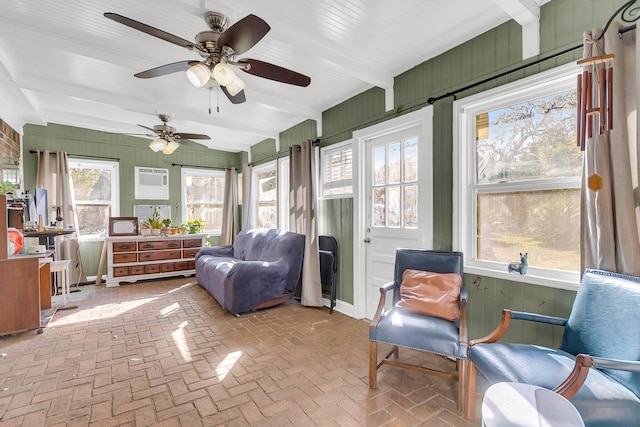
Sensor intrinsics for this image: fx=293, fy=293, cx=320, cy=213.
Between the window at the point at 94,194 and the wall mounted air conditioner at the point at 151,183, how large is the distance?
33 cm

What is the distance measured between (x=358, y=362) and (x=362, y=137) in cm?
234

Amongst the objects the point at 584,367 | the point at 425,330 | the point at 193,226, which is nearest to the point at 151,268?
the point at 193,226

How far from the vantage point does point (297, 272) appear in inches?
153

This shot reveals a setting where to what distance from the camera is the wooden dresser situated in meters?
4.92

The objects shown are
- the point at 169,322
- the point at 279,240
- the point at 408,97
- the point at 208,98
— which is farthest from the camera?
the point at 279,240

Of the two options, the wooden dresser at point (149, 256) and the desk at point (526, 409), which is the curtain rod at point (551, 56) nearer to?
the desk at point (526, 409)

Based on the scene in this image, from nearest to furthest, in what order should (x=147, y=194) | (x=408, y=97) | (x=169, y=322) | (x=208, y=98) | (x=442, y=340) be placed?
(x=442, y=340) < (x=408, y=97) < (x=169, y=322) < (x=208, y=98) < (x=147, y=194)

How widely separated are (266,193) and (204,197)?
5.51 ft

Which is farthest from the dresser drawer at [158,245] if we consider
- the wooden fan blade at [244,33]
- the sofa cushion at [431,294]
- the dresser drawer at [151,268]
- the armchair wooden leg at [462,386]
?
the armchair wooden leg at [462,386]

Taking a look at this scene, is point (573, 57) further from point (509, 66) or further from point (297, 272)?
point (297, 272)

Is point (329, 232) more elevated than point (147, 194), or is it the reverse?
point (147, 194)

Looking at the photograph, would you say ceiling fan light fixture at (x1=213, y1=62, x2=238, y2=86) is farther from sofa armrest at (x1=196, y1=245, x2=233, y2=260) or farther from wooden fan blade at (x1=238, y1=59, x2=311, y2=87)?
sofa armrest at (x1=196, y1=245, x2=233, y2=260)

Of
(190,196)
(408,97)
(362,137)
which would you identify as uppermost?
(408,97)

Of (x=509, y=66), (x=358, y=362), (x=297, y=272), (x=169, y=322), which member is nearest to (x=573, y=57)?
(x=509, y=66)
